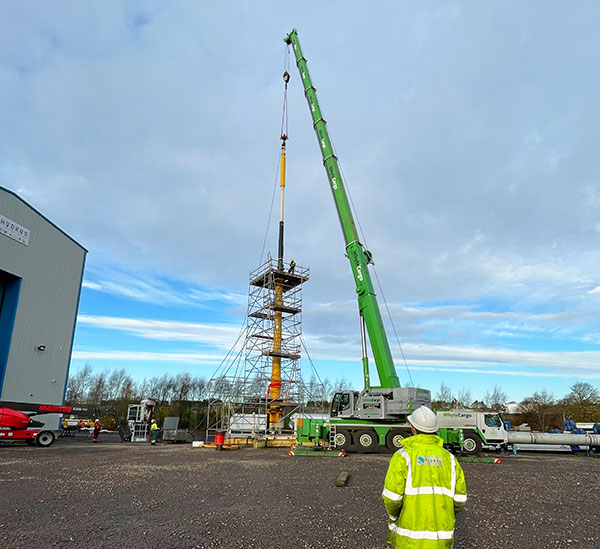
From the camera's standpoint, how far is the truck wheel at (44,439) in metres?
21.5

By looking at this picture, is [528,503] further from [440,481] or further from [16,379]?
[16,379]

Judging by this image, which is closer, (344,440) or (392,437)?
(392,437)

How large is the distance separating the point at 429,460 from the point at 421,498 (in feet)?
1.04

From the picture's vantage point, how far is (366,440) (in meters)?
19.5

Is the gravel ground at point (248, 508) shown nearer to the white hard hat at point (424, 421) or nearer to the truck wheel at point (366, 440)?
the white hard hat at point (424, 421)

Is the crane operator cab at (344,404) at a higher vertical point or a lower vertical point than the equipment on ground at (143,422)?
higher

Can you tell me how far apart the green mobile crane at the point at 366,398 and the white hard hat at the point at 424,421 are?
1464 centimetres

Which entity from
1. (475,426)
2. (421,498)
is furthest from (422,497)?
(475,426)

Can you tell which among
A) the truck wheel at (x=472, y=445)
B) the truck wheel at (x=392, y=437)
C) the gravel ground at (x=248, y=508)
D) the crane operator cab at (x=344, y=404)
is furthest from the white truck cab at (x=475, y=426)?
the gravel ground at (x=248, y=508)

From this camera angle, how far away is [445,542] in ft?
12.1

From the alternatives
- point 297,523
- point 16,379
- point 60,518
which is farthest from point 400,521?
point 16,379

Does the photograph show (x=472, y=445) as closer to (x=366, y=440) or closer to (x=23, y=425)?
(x=366, y=440)

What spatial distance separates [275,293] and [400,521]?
1095 inches

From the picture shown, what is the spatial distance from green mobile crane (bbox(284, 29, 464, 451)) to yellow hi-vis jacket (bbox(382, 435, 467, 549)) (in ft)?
48.7
